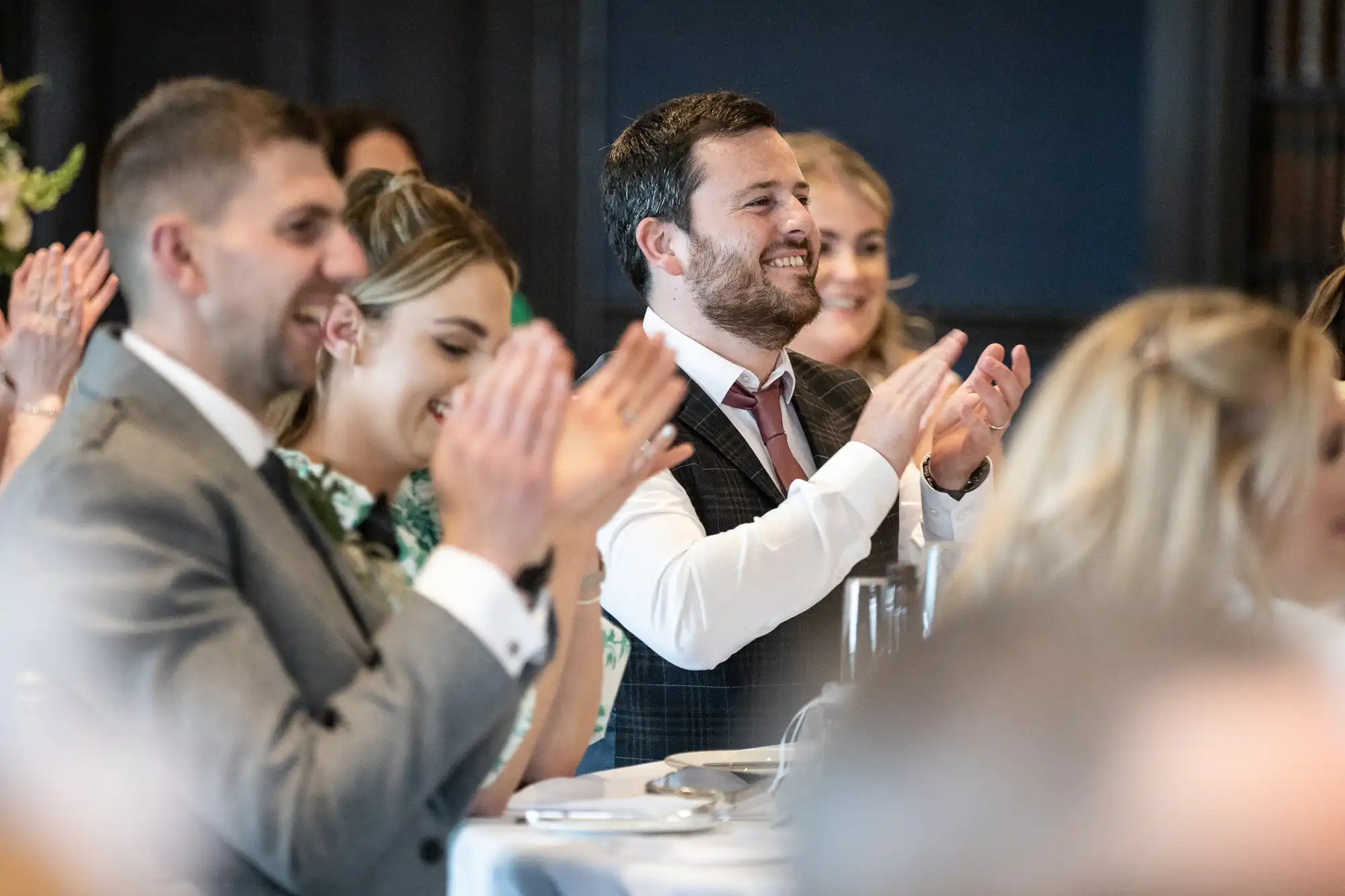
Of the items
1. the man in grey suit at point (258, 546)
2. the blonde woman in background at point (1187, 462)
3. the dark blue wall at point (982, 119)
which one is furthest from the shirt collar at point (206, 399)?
the dark blue wall at point (982, 119)

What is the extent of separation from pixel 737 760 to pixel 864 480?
0.50 m

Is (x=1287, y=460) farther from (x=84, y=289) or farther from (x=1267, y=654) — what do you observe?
(x=84, y=289)

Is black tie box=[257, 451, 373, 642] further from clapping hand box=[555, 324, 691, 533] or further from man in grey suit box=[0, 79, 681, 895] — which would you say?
clapping hand box=[555, 324, 691, 533]

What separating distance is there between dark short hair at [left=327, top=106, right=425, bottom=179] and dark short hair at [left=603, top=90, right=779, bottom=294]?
83 centimetres

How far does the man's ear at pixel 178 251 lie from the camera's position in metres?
1.24

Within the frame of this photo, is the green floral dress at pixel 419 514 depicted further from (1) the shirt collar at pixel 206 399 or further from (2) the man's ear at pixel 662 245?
(2) the man's ear at pixel 662 245

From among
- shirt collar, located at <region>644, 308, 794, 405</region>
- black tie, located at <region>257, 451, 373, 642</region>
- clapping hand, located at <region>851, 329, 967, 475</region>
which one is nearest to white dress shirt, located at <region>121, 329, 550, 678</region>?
black tie, located at <region>257, 451, 373, 642</region>

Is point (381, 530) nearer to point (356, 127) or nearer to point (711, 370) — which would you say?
point (711, 370)

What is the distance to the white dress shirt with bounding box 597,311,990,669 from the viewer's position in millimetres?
2201

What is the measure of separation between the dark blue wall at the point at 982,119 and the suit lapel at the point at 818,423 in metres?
2.00

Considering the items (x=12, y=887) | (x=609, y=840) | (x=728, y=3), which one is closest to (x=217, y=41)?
(x=728, y=3)

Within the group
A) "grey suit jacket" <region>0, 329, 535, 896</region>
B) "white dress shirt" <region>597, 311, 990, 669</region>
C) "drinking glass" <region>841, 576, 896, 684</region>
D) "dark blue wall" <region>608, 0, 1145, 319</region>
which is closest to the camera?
"grey suit jacket" <region>0, 329, 535, 896</region>

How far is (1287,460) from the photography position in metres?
1.17

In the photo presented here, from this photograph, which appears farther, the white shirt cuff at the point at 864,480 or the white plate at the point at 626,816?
the white shirt cuff at the point at 864,480
